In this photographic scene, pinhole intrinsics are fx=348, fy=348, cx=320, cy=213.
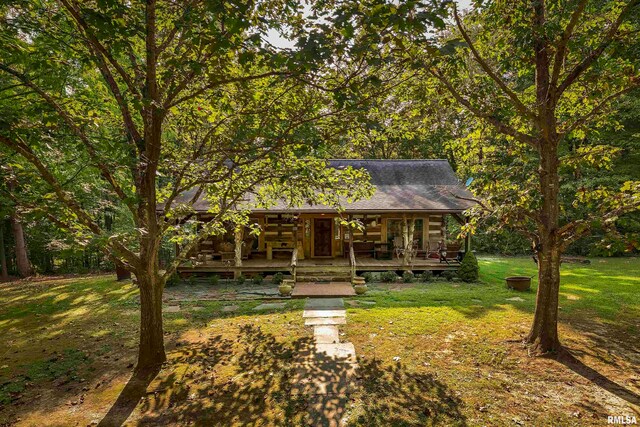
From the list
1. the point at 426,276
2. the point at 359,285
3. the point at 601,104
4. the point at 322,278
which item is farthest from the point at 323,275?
the point at 601,104

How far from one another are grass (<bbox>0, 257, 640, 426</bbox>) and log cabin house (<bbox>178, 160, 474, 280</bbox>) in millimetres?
3992

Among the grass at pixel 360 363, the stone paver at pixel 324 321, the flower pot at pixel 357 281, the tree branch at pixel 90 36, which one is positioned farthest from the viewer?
the flower pot at pixel 357 281

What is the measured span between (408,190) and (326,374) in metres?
13.6

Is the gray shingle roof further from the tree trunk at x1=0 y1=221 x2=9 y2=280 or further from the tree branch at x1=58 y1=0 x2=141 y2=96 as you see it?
the tree trunk at x1=0 y1=221 x2=9 y2=280

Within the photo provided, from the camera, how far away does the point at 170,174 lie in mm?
6973

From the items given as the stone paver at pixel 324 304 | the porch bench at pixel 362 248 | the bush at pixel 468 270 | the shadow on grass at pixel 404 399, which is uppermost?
the porch bench at pixel 362 248

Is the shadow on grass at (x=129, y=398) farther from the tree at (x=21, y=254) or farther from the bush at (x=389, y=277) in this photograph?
the tree at (x=21, y=254)

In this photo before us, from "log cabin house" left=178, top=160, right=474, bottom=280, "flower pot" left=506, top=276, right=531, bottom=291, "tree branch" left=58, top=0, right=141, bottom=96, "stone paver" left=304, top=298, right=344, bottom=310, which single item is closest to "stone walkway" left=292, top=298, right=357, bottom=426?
"stone paver" left=304, top=298, right=344, bottom=310


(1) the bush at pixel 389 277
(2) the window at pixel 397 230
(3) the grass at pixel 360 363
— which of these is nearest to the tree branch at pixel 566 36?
(3) the grass at pixel 360 363

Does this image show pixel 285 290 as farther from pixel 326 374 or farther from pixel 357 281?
pixel 326 374

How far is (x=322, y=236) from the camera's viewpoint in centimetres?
1845

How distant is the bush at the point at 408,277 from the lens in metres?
14.8

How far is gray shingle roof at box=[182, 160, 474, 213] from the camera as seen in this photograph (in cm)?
1570

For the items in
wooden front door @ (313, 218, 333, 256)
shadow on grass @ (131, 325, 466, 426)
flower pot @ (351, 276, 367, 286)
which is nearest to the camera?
shadow on grass @ (131, 325, 466, 426)
